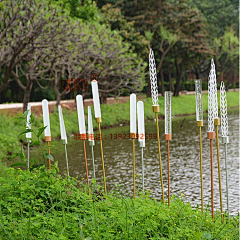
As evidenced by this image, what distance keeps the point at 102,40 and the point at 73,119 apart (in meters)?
4.62

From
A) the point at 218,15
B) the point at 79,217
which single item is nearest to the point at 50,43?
the point at 79,217

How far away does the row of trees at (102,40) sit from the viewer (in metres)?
16.3

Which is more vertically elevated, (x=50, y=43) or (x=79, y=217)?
(x=50, y=43)

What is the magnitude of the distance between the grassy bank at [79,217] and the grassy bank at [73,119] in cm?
690

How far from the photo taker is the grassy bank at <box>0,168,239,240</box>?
407cm

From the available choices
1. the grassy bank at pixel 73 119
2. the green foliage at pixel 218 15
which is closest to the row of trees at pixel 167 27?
the grassy bank at pixel 73 119

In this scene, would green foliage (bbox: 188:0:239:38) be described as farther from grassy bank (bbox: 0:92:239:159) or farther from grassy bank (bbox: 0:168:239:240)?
grassy bank (bbox: 0:168:239:240)

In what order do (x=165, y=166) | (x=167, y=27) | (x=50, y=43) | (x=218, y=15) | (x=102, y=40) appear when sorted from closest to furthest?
(x=165, y=166), (x=50, y=43), (x=102, y=40), (x=167, y=27), (x=218, y=15)

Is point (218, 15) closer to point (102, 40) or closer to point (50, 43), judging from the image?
point (102, 40)

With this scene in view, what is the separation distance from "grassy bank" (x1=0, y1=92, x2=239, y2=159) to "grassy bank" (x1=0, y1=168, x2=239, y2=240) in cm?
690

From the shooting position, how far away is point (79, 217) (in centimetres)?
470

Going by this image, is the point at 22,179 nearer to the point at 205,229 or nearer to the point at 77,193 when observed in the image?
the point at 77,193

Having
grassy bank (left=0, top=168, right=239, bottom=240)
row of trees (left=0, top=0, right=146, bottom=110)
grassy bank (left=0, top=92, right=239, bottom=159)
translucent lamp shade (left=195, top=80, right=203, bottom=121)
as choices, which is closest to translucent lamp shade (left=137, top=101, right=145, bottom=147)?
translucent lamp shade (left=195, top=80, right=203, bottom=121)

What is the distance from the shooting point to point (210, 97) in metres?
5.79
